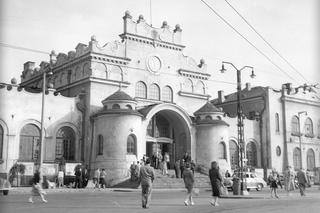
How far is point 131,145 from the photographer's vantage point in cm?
3612

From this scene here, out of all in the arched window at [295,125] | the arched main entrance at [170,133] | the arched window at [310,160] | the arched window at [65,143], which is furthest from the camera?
the arched window at [310,160]

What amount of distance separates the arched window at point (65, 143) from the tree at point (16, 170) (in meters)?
4.57

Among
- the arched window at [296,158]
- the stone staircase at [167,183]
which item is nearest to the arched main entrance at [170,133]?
the stone staircase at [167,183]

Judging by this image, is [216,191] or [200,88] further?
[200,88]

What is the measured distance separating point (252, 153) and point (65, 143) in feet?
70.5

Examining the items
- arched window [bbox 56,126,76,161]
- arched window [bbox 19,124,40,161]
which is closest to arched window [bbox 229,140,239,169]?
arched window [bbox 56,126,76,161]

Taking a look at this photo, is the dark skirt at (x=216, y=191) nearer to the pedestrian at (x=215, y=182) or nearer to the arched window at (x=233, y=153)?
the pedestrian at (x=215, y=182)

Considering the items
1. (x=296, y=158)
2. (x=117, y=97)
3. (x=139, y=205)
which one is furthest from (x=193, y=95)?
(x=139, y=205)

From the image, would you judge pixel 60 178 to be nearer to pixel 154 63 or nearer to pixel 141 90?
pixel 141 90

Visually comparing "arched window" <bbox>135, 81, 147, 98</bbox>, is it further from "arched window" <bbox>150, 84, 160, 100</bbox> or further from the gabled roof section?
the gabled roof section

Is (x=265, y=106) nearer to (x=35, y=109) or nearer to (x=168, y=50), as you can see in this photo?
(x=168, y=50)

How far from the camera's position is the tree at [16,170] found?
3061 cm

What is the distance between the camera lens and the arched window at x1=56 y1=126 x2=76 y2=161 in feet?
118

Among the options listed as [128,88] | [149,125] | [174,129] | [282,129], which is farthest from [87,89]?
[282,129]
